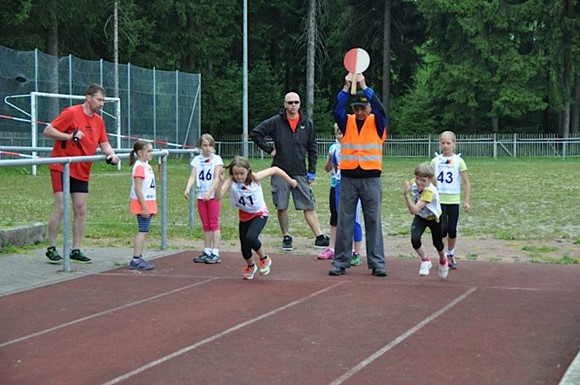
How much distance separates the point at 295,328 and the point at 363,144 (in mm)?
3143

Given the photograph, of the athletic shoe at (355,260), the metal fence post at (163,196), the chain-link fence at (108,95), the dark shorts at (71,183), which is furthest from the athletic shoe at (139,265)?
the chain-link fence at (108,95)

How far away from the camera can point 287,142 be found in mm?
11773

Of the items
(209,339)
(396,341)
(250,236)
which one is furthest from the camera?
(250,236)

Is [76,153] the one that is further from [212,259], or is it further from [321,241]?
[321,241]

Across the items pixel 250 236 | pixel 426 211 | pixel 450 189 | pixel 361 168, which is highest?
pixel 361 168

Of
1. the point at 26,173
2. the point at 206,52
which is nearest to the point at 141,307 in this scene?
the point at 26,173

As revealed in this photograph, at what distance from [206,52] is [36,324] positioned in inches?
2083

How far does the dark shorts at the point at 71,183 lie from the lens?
1043cm

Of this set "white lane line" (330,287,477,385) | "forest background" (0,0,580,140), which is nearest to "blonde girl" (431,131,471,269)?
"white lane line" (330,287,477,385)

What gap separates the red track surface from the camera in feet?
19.0

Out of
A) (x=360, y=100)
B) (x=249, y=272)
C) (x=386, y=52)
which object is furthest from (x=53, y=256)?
(x=386, y=52)

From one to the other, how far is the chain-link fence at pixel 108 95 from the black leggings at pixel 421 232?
18.7m

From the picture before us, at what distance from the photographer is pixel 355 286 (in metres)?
9.05

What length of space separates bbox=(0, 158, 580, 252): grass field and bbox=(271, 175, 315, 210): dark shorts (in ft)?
5.81
